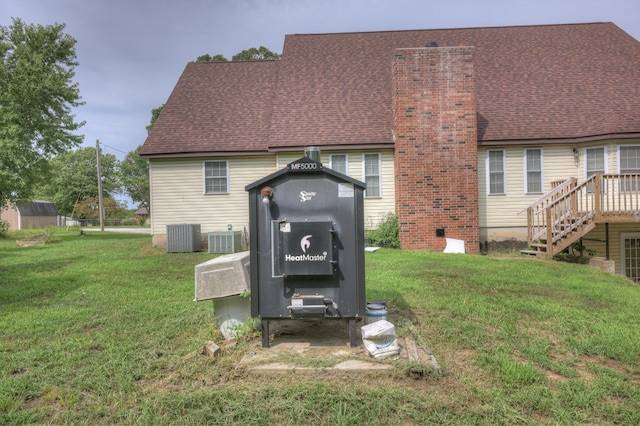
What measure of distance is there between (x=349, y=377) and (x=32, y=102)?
24.6m

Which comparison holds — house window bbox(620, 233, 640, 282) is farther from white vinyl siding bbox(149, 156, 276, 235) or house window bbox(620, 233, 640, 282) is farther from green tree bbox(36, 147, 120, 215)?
green tree bbox(36, 147, 120, 215)

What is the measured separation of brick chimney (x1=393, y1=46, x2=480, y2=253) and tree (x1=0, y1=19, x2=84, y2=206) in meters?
18.6

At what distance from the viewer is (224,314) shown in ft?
15.3

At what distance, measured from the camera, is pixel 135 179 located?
7544 centimetres

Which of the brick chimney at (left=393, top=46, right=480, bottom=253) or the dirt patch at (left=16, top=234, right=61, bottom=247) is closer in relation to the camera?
the brick chimney at (left=393, top=46, right=480, bottom=253)

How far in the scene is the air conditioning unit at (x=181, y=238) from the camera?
14141 millimetres

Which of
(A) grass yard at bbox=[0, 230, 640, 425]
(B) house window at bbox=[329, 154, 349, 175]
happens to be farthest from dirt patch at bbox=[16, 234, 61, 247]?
(B) house window at bbox=[329, 154, 349, 175]

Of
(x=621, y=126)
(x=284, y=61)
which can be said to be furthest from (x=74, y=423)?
(x=284, y=61)

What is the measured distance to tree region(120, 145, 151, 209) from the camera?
247ft

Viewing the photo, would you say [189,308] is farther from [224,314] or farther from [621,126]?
[621,126]

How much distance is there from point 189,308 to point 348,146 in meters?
9.48

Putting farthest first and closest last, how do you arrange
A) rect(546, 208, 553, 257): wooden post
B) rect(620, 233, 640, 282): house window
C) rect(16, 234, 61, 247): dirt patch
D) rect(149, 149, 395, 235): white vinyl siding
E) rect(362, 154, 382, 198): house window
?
rect(16, 234, 61, 247): dirt patch, rect(149, 149, 395, 235): white vinyl siding, rect(362, 154, 382, 198): house window, rect(620, 233, 640, 282): house window, rect(546, 208, 553, 257): wooden post

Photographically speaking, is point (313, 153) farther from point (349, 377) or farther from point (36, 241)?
point (36, 241)

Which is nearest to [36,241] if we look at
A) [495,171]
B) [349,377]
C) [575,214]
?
[495,171]
